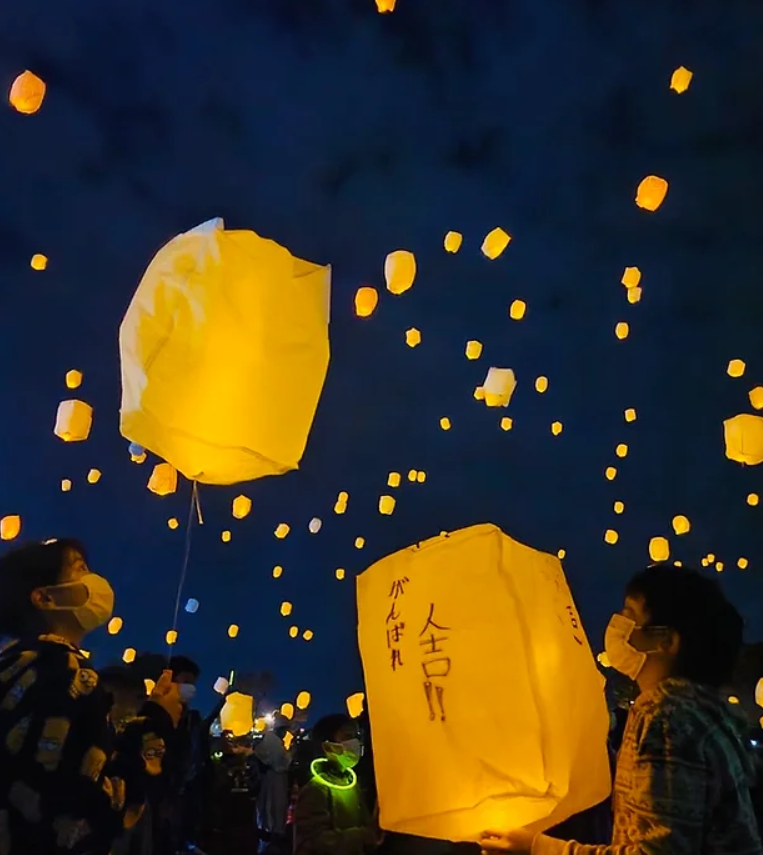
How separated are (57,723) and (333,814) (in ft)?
9.00

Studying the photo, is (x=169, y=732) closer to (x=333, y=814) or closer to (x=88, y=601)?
(x=88, y=601)

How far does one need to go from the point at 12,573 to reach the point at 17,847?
773 millimetres

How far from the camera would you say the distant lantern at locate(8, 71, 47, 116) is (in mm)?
4703

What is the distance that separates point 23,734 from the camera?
90.2 inches

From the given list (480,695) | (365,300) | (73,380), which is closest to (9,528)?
(73,380)

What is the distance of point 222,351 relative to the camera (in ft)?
10.0

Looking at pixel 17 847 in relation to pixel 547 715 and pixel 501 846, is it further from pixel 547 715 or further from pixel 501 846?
pixel 547 715

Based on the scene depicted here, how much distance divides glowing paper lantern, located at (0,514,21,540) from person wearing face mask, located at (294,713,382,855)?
431cm

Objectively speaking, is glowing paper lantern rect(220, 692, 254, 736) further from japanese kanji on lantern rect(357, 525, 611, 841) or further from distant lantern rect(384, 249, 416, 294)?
japanese kanji on lantern rect(357, 525, 611, 841)

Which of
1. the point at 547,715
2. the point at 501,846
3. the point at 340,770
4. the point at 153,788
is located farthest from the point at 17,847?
the point at 340,770

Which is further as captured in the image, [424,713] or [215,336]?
[215,336]

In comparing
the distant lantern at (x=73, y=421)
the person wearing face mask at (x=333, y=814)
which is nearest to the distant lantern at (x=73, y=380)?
the distant lantern at (x=73, y=421)

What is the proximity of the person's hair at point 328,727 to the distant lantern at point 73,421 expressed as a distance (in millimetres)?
2441

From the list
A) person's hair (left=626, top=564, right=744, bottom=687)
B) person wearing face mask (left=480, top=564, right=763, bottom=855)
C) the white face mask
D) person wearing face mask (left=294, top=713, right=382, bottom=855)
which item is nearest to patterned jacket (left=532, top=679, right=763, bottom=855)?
person wearing face mask (left=480, top=564, right=763, bottom=855)
